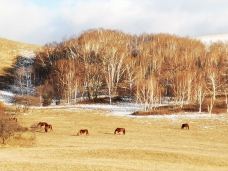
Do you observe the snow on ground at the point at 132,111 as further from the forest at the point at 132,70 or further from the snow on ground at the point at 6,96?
the snow on ground at the point at 6,96

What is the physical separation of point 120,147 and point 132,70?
8595 cm

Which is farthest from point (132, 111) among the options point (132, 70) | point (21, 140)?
point (21, 140)

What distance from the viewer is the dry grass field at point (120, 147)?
3462 cm

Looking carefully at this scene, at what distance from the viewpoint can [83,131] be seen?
5947 cm

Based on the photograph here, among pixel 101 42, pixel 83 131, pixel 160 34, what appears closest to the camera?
pixel 83 131

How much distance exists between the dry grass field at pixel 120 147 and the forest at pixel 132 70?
815 inches

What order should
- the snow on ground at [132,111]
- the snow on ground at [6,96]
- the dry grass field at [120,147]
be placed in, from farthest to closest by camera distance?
1. the snow on ground at [6,96]
2. the snow on ground at [132,111]
3. the dry grass field at [120,147]

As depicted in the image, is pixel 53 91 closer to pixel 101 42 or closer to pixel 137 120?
pixel 101 42

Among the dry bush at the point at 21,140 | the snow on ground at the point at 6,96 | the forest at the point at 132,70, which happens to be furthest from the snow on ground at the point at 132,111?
the dry bush at the point at 21,140

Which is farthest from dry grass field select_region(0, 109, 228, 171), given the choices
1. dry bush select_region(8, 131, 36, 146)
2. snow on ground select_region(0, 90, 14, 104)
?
snow on ground select_region(0, 90, 14, 104)

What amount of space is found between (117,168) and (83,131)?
26982 mm

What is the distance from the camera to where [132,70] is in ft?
430

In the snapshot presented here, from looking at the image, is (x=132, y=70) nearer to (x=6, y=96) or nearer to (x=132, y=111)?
(x=6, y=96)

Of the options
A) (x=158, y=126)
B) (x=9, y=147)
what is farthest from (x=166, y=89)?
(x=9, y=147)
